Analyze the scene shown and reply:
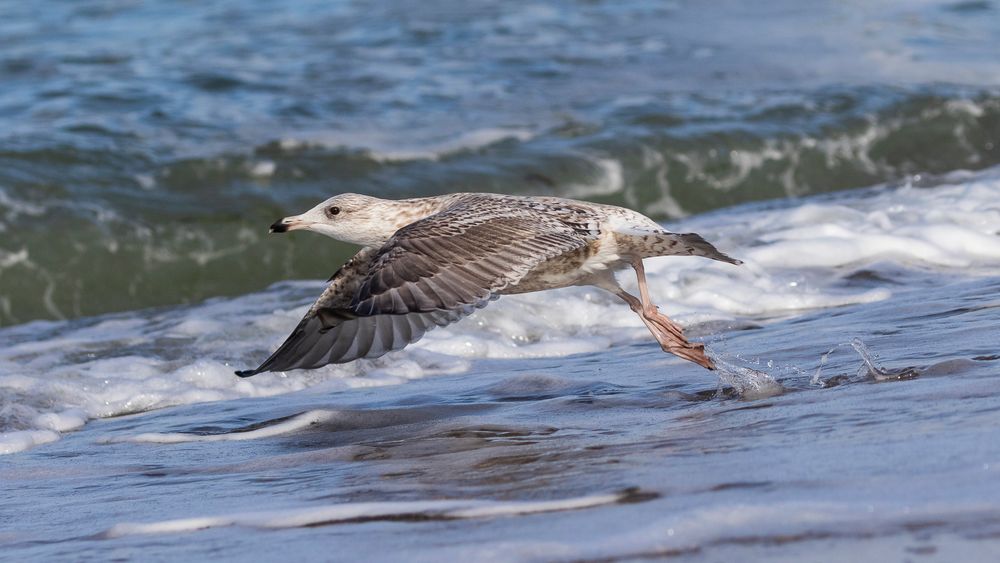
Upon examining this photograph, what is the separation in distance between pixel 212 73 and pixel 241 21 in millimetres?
→ 3659

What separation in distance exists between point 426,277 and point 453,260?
0.44 ft

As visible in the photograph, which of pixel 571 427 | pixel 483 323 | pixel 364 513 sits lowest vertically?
pixel 483 323

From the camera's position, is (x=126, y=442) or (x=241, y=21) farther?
(x=241, y=21)

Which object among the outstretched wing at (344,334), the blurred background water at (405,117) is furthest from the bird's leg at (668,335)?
the blurred background water at (405,117)

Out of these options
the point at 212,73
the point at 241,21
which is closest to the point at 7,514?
the point at 212,73

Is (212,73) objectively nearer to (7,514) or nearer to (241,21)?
(241,21)

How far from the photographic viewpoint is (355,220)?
5539mm

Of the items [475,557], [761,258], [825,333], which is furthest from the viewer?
[761,258]

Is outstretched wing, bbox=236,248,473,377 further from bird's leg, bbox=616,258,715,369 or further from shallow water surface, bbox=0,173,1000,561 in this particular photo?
bird's leg, bbox=616,258,715,369

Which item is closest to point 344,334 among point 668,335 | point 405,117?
point 668,335

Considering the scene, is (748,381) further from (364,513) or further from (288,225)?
(288,225)

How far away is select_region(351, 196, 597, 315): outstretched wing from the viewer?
4359 mm

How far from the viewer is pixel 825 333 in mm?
5547

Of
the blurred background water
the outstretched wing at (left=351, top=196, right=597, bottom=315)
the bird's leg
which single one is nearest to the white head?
the outstretched wing at (left=351, top=196, right=597, bottom=315)
